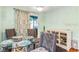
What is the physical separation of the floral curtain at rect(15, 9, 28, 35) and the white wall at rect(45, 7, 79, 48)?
0.25 metres

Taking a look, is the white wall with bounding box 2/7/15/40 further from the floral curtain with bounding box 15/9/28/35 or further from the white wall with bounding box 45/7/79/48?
the white wall with bounding box 45/7/79/48

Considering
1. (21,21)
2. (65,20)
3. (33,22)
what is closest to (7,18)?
(21,21)

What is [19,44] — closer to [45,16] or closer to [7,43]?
[7,43]

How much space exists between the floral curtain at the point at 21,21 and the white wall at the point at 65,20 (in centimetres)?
→ 25

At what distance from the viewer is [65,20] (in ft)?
4.69

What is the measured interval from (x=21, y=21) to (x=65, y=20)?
0.53m

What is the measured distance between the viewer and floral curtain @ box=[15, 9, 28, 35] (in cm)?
143

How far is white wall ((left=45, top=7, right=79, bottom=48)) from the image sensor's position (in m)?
1.42

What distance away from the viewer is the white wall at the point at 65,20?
1.42 m

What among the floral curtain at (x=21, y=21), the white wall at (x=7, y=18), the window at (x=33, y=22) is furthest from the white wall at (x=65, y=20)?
the white wall at (x=7, y=18)

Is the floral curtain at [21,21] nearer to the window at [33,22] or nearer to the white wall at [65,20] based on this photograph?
the window at [33,22]

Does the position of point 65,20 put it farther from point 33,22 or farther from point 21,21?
point 21,21

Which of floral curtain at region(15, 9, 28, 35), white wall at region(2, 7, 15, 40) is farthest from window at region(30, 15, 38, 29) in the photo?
white wall at region(2, 7, 15, 40)

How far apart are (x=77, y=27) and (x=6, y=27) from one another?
2.77 feet
